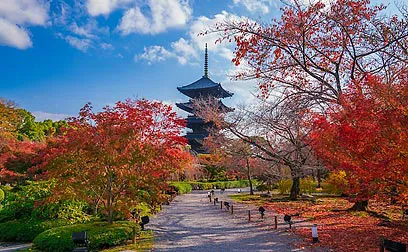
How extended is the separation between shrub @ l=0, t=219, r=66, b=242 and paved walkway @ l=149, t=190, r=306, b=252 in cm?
354

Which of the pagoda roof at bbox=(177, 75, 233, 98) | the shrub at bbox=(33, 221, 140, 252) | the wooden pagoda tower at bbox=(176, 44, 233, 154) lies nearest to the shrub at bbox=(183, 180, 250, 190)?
the wooden pagoda tower at bbox=(176, 44, 233, 154)

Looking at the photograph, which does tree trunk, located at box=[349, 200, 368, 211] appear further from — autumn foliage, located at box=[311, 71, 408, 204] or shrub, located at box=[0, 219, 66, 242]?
shrub, located at box=[0, 219, 66, 242]

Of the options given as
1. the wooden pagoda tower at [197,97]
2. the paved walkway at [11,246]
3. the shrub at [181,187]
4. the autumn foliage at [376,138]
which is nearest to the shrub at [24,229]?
the paved walkway at [11,246]

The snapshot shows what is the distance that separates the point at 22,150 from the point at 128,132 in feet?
53.2

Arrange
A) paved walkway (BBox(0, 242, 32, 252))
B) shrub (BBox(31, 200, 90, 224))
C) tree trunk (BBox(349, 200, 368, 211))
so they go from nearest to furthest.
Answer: paved walkway (BBox(0, 242, 32, 252))
shrub (BBox(31, 200, 90, 224))
tree trunk (BBox(349, 200, 368, 211))

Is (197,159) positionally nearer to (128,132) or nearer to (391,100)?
(128,132)

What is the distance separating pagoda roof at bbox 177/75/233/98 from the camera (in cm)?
4638

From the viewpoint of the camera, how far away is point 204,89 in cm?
4659

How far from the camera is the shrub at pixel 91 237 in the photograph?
28.7 ft

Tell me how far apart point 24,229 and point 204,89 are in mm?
37112

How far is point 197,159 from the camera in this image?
3947 centimetres

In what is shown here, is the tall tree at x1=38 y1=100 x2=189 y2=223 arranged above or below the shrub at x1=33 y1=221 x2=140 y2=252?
above

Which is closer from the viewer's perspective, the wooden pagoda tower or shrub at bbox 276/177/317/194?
shrub at bbox 276/177/317/194

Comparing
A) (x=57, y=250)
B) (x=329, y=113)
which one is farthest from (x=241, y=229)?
(x=57, y=250)
